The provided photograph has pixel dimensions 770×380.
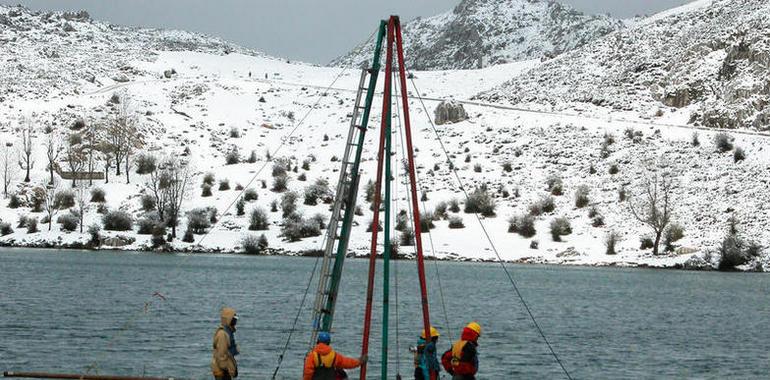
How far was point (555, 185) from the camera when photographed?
111 metres

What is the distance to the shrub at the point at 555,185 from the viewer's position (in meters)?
109

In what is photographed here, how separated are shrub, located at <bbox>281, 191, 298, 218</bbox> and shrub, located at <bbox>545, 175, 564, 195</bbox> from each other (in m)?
23.2

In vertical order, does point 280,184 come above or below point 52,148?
below

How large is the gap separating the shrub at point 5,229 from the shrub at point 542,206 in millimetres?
43024

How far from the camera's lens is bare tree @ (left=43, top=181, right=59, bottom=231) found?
99188mm

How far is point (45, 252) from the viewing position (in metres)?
91.7

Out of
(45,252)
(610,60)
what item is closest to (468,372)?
(45,252)

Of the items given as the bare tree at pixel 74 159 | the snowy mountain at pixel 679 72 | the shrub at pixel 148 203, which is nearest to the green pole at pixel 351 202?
the shrub at pixel 148 203

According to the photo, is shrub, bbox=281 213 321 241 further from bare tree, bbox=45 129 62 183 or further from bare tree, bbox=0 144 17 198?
bare tree, bbox=0 144 17 198

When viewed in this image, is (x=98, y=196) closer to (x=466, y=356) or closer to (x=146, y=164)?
(x=146, y=164)

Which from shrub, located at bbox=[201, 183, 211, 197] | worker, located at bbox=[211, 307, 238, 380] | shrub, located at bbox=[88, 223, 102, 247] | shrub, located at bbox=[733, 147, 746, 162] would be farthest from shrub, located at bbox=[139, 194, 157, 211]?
worker, located at bbox=[211, 307, 238, 380]

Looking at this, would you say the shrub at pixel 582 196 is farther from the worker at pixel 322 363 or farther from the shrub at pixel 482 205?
the worker at pixel 322 363

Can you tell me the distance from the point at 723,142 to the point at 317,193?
123 feet

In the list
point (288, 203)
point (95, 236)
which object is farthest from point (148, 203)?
point (288, 203)
